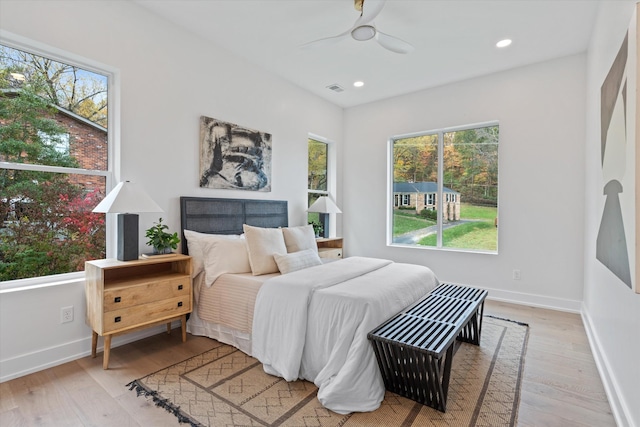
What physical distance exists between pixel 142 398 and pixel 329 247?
3.31 metres

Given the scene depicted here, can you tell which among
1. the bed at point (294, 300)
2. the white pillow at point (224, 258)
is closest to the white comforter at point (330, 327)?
the bed at point (294, 300)

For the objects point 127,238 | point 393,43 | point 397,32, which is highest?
point 397,32

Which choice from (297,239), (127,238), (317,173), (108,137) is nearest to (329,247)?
(317,173)

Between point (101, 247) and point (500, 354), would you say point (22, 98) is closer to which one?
point (101, 247)

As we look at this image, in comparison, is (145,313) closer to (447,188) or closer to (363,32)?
(363,32)

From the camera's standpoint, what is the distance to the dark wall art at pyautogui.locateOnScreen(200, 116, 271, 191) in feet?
11.3

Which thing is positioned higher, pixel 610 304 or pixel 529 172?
pixel 529 172

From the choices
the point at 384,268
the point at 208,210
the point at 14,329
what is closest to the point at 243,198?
the point at 208,210

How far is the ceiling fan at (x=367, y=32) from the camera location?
246cm

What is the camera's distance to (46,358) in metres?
2.35

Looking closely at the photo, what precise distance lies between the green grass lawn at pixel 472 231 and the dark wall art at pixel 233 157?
251 cm

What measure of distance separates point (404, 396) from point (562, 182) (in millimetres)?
3305

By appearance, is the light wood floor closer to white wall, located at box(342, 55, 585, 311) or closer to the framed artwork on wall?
the framed artwork on wall

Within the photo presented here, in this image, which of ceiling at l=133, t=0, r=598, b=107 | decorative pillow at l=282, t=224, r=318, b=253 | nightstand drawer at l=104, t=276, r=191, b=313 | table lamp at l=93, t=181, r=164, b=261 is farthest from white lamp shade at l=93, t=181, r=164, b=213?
ceiling at l=133, t=0, r=598, b=107
